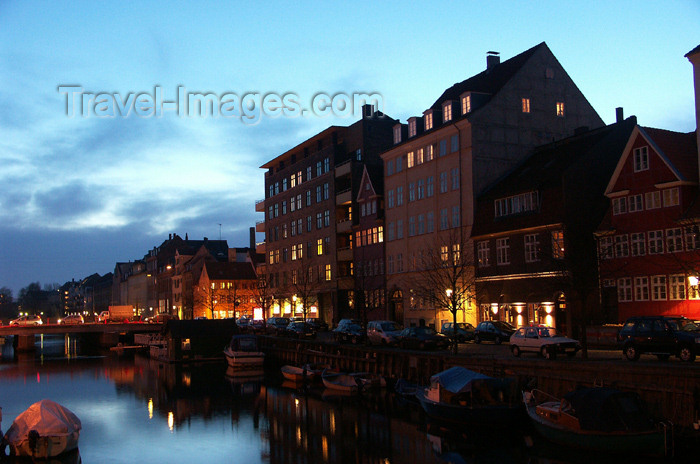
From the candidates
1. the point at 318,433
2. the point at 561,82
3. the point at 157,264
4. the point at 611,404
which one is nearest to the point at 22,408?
the point at 318,433

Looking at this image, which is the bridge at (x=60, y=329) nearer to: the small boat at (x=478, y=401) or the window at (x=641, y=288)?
the window at (x=641, y=288)

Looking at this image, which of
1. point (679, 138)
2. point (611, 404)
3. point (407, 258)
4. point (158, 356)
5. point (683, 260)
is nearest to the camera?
point (611, 404)

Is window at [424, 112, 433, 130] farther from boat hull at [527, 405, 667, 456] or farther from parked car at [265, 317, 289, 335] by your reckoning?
boat hull at [527, 405, 667, 456]

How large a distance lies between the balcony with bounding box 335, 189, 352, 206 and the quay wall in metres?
33.7

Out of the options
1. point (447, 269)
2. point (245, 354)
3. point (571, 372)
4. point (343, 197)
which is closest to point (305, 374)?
point (245, 354)

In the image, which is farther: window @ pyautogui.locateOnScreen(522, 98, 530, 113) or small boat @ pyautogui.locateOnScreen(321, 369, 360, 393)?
window @ pyautogui.locateOnScreen(522, 98, 530, 113)

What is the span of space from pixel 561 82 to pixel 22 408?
172 ft

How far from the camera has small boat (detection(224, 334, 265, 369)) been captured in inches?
2643

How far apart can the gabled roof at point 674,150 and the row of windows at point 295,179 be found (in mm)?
45606

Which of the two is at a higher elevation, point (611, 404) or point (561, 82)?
point (561, 82)

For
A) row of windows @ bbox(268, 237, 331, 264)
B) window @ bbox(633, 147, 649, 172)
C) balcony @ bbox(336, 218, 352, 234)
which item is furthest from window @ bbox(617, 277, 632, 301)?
row of windows @ bbox(268, 237, 331, 264)

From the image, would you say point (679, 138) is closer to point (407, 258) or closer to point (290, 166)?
point (407, 258)

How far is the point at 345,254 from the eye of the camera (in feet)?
279

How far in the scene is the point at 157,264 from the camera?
17325cm
